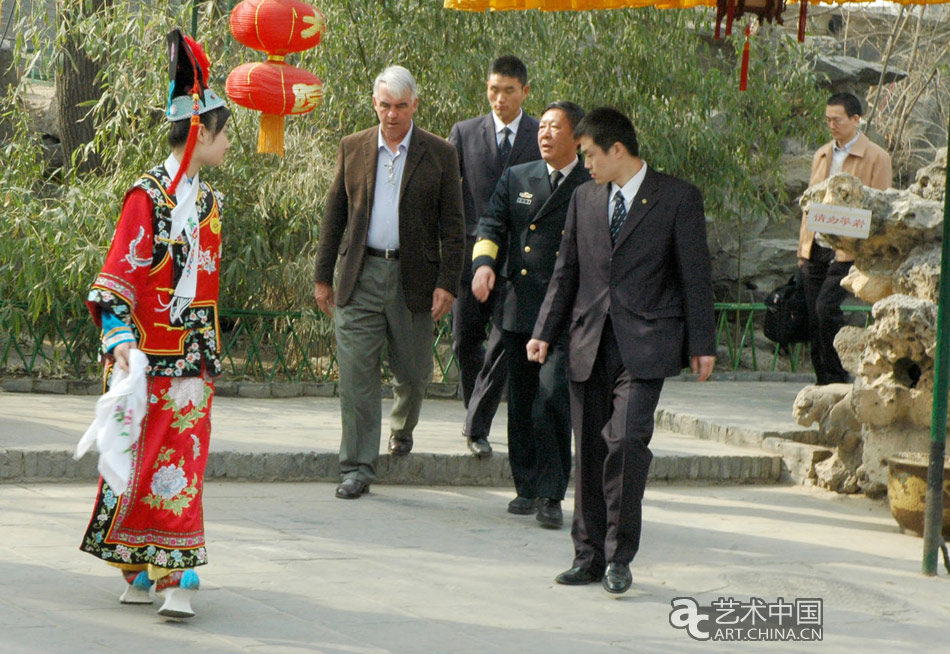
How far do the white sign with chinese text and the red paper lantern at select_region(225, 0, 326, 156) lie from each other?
132 inches

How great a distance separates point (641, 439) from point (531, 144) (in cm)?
281

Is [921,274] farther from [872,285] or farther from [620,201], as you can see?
[620,201]

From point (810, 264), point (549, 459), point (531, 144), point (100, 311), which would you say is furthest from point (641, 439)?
point (810, 264)

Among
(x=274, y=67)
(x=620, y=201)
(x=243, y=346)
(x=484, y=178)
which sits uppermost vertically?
(x=274, y=67)

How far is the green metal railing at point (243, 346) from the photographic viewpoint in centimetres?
1009

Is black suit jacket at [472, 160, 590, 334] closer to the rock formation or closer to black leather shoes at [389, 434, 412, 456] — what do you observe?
black leather shoes at [389, 434, 412, 456]

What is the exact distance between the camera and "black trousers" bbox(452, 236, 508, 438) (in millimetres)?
7664

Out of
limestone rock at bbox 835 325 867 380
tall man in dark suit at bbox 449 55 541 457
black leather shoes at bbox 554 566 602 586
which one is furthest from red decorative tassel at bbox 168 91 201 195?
limestone rock at bbox 835 325 867 380

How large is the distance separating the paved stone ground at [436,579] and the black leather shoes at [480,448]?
27cm

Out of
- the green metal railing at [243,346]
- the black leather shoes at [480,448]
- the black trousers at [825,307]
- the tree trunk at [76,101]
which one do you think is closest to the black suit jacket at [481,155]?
the black leather shoes at [480,448]

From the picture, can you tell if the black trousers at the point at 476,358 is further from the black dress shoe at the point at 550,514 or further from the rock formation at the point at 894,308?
the rock formation at the point at 894,308

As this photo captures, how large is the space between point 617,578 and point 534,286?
1924 millimetres

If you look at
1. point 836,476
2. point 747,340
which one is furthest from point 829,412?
point 747,340

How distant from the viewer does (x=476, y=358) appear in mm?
8047
